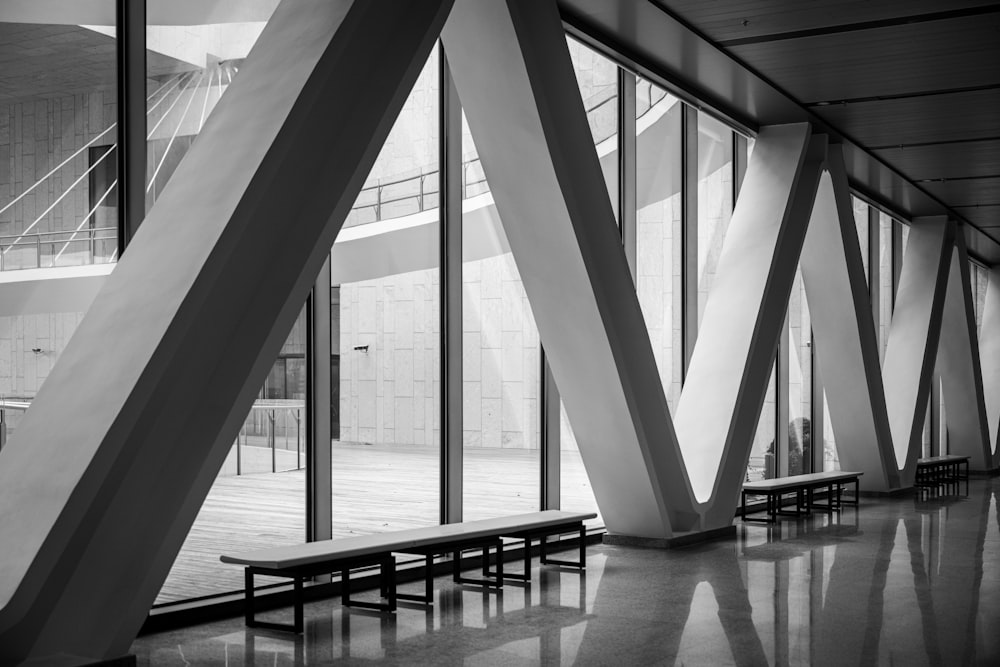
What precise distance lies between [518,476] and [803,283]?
7291 mm

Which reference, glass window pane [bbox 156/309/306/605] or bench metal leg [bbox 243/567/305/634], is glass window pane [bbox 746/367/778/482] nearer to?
glass window pane [bbox 156/309/306/605]

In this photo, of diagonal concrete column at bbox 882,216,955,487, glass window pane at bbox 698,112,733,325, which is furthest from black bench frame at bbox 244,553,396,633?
diagonal concrete column at bbox 882,216,955,487

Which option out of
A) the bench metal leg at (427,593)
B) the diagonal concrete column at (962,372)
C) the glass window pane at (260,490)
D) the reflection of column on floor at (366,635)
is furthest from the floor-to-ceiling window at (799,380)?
the reflection of column on floor at (366,635)

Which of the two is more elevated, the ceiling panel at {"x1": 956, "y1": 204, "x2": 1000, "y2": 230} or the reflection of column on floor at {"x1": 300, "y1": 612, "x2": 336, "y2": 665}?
the ceiling panel at {"x1": 956, "y1": 204, "x2": 1000, "y2": 230}

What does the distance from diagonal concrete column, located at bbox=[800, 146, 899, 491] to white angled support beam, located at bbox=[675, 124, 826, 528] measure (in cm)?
135

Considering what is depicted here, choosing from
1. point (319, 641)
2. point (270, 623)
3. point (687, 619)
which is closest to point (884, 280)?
point (687, 619)

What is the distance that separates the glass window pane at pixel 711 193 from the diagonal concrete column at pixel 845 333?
1.39m

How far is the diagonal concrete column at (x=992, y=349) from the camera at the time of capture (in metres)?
25.5

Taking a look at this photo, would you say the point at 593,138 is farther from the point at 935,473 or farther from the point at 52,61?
the point at 935,473

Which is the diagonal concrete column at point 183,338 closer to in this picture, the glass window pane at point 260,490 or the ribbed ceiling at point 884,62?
the glass window pane at point 260,490

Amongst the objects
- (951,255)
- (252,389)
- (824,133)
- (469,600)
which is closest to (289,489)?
(469,600)

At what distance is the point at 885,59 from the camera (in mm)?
10750

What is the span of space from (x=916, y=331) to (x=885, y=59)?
30.3 ft

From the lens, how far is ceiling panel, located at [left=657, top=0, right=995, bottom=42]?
9.16 meters
